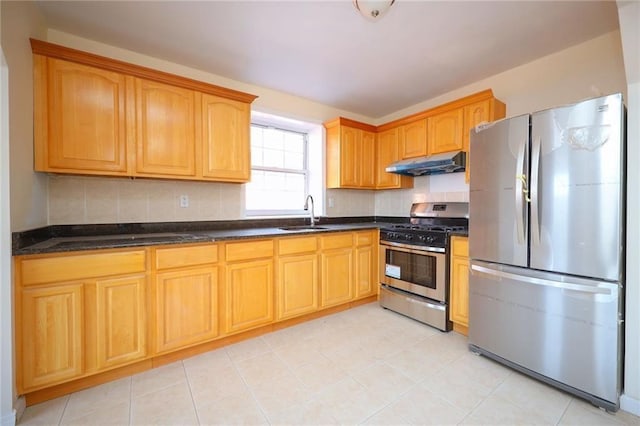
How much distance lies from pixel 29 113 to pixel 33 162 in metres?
0.31

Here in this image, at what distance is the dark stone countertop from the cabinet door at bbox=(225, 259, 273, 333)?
0.92ft

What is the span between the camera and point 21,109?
1641 millimetres

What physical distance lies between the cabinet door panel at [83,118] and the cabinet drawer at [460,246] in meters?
2.83

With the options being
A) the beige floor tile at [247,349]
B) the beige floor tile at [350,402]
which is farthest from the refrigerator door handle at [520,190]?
the beige floor tile at [247,349]

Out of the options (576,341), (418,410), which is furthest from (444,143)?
(418,410)

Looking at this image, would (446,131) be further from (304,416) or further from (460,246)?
(304,416)

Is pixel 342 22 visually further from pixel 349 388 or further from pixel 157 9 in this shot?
pixel 349 388

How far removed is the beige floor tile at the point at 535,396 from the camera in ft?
5.14

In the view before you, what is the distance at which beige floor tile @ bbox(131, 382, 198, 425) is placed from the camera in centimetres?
148

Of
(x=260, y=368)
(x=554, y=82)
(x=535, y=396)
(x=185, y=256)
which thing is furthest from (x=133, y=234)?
(x=554, y=82)

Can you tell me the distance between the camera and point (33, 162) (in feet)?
5.94

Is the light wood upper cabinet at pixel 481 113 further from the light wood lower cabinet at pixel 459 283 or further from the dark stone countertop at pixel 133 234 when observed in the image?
the dark stone countertop at pixel 133 234

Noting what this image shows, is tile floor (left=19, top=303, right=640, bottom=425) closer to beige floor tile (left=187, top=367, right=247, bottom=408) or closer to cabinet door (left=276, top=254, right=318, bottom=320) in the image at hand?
beige floor tile (left=187, top=367, right=247, bottom=408)

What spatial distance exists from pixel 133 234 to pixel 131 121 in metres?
0.92
